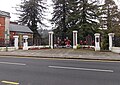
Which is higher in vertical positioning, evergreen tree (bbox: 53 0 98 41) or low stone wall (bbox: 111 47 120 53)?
evergreen tree (bbox: 53 0 98 41)

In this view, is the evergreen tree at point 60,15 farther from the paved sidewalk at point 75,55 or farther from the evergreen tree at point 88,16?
the paved sidewalk at point 75,55

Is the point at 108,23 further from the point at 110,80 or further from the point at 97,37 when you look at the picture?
the point at 110,80

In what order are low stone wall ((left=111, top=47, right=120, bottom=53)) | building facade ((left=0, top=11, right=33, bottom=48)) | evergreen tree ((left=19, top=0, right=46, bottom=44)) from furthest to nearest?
evergreen tree ((left=19, top=0, right=46, bottom=44))
building facade ((left=0, top=11, right=33, bottom=48))
low stone wall ((left=111, top=47, right=120, bottom=53))

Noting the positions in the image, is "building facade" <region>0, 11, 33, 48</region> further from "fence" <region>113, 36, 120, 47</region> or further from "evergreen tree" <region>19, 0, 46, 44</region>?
"fence" <region>113, 36, 120, 47</region>

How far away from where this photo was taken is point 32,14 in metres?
56.0

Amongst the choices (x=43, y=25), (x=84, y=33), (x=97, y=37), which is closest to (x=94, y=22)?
(x=84, y=33)

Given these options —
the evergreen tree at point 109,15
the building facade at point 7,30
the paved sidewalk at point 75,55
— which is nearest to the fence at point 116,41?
the paved sidewalk at point 75,55

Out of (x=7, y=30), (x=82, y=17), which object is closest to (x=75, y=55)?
(x=7, y=30)

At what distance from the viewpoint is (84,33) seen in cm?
3906

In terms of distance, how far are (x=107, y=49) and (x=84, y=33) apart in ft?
45.6

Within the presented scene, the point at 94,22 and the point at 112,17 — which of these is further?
the point at 112,17

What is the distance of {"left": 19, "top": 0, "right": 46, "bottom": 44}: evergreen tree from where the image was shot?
55.5 meters

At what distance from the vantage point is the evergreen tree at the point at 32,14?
55500mm

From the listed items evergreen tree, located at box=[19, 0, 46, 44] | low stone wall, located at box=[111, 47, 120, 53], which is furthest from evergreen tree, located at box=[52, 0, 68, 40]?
low stone wall, located at box=[111, 47, 120, 53]
